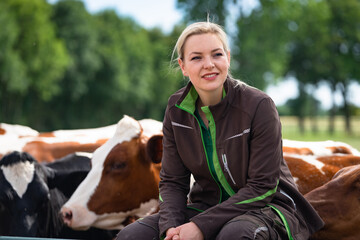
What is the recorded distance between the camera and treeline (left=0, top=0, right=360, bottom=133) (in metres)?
32.2

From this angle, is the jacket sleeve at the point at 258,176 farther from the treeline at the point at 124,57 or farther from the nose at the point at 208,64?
the treeline at the point at 124,57

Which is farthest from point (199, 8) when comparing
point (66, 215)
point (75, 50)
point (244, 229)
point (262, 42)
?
point (244, 229)

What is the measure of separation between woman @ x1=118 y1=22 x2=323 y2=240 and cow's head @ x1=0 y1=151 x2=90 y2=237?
1564 millimetres

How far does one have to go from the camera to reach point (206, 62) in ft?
9.96

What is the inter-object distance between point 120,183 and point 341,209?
193cm

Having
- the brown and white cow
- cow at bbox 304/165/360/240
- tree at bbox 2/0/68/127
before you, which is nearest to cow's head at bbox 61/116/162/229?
the brown and white cow

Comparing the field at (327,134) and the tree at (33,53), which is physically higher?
the tree at (33,53)

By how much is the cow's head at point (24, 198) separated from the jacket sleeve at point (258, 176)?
1976 mm

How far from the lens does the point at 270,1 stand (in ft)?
127

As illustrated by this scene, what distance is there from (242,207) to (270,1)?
37732mm

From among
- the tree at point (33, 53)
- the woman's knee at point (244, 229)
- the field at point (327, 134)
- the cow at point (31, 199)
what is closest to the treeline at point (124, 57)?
the tree at point (33, 53)

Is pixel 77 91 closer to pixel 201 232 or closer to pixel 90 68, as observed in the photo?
pixel 90 68

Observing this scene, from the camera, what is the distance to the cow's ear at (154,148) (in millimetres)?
4434

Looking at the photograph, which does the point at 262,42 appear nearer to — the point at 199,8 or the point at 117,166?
the point at 199,8
